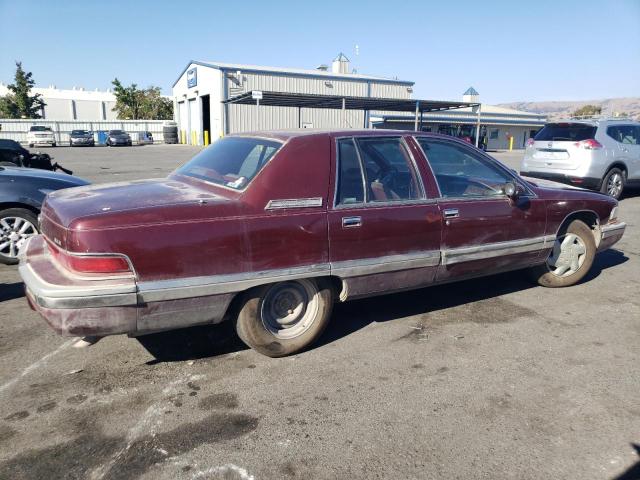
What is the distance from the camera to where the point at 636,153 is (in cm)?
1100

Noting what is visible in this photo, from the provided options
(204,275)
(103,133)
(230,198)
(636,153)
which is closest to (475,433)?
(204,275)

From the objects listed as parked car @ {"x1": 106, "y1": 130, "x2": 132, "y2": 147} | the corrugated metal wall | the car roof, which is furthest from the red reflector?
parked car @ {"x1": 106, "y1": 130, "x2": 132, "y2": 147}

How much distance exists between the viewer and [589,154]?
1023cm

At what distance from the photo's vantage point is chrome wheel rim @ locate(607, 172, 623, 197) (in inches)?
423

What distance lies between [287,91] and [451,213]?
35735mm

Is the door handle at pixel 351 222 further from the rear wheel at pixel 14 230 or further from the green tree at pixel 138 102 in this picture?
the green tree at pixel 138 102

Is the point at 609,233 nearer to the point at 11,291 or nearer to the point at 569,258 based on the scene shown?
the point at 569,258

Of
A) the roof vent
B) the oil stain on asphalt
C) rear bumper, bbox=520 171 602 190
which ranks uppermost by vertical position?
the roof vent

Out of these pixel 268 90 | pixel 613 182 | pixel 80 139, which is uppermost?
pixel 268 90

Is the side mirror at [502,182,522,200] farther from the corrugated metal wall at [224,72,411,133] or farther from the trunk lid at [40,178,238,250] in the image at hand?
the corrugated metal wall at [224,72,411,133]

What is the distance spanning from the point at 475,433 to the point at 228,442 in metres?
1.35

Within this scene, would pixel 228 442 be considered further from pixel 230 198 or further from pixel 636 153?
pixel 636 153

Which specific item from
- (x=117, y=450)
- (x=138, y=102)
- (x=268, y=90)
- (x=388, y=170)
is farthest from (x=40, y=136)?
(x=117, y=450)

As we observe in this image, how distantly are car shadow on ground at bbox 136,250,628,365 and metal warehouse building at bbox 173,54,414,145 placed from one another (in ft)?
98.5
